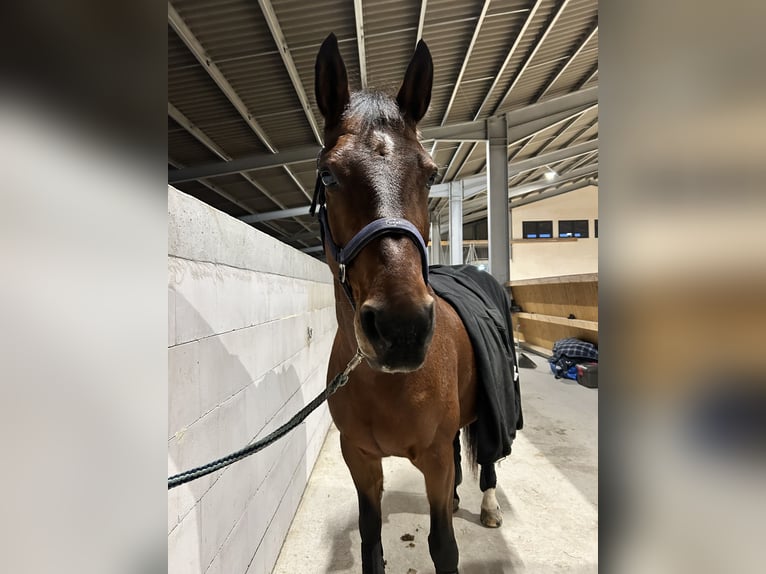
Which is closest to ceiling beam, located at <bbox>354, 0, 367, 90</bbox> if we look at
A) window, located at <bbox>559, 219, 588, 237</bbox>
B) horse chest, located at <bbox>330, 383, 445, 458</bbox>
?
horse chest, located at <bbox>330, 383, 445, 458</bbox>

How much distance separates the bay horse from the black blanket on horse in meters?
0.05

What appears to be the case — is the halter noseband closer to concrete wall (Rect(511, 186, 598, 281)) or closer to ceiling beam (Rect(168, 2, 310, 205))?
ceiling beam (Rect(168, 2, 310, 205))

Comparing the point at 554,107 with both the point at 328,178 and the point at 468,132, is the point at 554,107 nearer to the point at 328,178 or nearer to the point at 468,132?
the point at 468,132

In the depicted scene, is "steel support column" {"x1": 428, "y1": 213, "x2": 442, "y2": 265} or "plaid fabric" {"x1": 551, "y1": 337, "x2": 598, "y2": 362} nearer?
"plaid fabric" {"x1": 551, "y1": 337, "x2": 598, "y2": 362}

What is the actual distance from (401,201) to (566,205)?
49.6ft

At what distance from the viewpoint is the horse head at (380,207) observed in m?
0.77

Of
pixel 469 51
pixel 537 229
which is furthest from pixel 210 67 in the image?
pixel 537 229

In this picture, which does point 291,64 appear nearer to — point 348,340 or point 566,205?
point 348,340

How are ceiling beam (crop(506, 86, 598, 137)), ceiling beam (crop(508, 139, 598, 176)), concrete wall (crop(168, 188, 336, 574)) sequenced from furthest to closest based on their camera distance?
ceiling beam (crop(508, 139, 598, 176)) < ceiling beam (crop(506, 86, 598, 137)) < concrete wall (crop(168, 188, 336, 574))

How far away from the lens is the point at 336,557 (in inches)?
66.6

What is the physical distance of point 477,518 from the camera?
6.57ft

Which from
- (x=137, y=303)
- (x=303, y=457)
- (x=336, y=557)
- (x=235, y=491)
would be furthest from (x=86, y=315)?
(x=303, y=457)

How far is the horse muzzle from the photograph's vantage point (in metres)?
0.75

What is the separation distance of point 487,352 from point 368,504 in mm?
715
